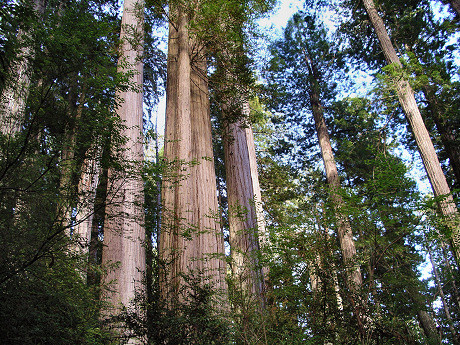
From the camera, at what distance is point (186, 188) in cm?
438

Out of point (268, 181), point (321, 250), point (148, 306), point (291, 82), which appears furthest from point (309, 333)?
point (291, 82)

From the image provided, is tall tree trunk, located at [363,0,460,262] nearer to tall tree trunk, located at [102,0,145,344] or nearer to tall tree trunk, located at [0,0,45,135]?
tall tree trunk, located at [102,0,145,344]

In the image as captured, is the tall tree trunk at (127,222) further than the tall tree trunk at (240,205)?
No

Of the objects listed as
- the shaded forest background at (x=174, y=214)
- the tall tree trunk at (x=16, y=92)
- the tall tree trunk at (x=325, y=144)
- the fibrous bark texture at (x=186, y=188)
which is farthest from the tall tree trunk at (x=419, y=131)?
the tall tree trunk at (x=16, y=92)

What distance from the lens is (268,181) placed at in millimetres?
13133

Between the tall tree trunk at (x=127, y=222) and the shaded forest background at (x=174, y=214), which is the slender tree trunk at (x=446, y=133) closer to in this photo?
the shaded forest background at (x=174, y=214)

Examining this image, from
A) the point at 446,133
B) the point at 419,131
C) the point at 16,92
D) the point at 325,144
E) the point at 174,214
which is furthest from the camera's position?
the point at 325,144

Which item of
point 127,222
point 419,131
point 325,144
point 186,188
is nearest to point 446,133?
point 419,131

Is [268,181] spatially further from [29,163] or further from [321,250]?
[29,163]

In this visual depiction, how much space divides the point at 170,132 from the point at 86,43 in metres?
1.61

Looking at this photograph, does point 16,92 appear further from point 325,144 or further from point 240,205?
point 325,144

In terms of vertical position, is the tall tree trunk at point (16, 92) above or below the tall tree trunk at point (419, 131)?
below

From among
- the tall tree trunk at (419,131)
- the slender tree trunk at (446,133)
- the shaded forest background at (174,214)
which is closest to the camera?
the shaded forest background at (174,214)

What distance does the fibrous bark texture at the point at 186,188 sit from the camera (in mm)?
3889
